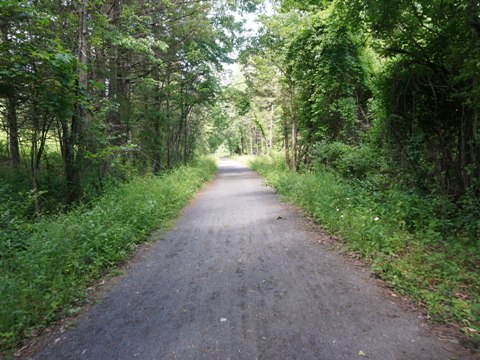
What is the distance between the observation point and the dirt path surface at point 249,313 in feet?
8.55

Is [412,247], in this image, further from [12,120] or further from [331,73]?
[12,120]

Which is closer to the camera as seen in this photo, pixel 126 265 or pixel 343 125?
pixel 126 265

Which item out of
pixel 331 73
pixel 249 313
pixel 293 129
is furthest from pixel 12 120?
pixel 293 129

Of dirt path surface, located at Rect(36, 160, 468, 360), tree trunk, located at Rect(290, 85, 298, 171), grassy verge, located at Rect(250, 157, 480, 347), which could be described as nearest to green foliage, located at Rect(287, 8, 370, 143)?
tree trunk, located at Rect(290, 85, 298, 171)

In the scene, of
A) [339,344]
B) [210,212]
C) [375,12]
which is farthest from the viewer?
[210,212]

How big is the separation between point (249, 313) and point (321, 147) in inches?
346

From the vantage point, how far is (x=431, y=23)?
5371 millimetres

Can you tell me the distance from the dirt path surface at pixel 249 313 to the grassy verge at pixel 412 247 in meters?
0.36

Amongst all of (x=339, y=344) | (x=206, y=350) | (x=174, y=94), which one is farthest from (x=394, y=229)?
(x=174, y=94)

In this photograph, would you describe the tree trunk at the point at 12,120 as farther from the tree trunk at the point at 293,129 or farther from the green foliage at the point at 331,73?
the tree trunk at the point at 293,129

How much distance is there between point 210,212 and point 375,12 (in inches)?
255

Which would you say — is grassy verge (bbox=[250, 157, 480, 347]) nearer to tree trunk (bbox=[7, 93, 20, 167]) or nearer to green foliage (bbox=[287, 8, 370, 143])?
green foliage (bbox=[287, 8, 370, 143])

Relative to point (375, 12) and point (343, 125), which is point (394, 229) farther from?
point (343, 125)

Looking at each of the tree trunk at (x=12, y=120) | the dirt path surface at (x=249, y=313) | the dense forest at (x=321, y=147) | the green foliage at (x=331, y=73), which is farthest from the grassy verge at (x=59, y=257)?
the green foliage at (x=331, y=73)
